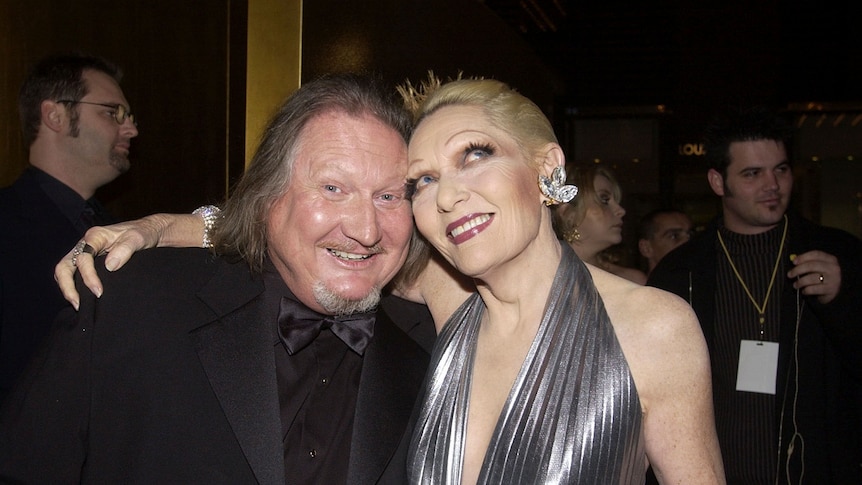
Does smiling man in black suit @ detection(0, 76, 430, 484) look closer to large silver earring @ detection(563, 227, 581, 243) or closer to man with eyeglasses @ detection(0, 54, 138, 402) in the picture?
man with eyeglasses @ detection(0, 54, 138, 402)

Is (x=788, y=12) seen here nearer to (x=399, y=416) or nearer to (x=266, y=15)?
(x=266, y=15)

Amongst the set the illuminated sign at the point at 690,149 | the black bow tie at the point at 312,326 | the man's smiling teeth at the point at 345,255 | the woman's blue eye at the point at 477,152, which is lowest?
the black bow tie at the point at 312,326

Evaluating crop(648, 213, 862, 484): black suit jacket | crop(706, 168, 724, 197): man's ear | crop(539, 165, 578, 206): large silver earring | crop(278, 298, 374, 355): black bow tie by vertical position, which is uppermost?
crop(706, 168, 724, 197): man's ear

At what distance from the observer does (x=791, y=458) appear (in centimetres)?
311

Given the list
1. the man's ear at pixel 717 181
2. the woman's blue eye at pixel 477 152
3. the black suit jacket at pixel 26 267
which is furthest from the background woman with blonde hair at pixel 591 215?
the black suit jacket at pixel 26 267

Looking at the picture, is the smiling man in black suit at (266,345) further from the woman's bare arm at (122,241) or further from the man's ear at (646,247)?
the man's ear at (646,247)

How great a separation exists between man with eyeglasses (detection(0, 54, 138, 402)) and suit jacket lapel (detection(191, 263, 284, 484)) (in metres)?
1.20

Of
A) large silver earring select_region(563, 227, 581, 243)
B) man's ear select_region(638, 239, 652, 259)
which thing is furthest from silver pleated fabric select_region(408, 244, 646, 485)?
man's ear select_region(638, 239, 652, 259)

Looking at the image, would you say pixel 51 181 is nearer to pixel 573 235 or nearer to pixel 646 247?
pixel 573 235

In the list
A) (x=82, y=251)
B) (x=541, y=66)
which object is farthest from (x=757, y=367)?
(x=541, y=66)

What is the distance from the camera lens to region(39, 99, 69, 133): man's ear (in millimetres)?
3086

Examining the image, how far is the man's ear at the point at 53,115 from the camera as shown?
3.09 meters

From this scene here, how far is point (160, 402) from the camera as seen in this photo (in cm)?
172

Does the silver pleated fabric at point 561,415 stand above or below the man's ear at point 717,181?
below
